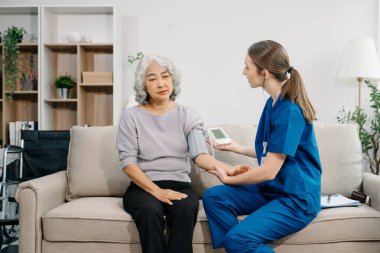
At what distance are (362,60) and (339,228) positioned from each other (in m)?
2.16

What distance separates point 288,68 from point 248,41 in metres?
2.39

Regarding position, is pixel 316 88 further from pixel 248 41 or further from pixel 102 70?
pixel 102 70

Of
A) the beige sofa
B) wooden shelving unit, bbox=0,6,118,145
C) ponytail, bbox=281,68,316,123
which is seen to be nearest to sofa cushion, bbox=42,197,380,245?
the beige sofa

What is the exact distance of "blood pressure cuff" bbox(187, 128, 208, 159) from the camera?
6.76 ft

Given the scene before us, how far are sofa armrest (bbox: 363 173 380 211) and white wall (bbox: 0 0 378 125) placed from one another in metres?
1.95

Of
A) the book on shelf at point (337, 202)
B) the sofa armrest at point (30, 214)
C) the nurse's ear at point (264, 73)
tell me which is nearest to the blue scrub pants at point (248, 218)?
the book on shelf at point (337, 202)

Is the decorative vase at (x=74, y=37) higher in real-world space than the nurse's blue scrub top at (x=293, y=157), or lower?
higher

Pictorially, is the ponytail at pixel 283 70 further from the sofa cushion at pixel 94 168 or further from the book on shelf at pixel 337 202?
the sofa cushion at pixel 94 168

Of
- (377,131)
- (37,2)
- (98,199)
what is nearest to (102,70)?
(37,2)

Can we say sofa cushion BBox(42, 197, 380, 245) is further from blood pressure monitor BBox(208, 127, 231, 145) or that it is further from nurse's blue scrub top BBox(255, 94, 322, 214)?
blood pressure monitor BBox(208, 127, 231, 145)

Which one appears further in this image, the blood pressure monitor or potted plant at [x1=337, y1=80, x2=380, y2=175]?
potted plant at [x1=337, y1=80, x2=380, y2=175]

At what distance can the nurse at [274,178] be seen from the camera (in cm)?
173

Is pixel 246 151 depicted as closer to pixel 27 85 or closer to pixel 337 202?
pixel 337 202

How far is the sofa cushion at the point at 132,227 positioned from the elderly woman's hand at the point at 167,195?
131mm
